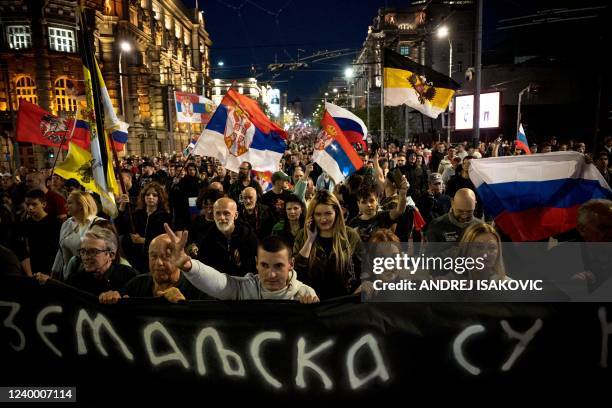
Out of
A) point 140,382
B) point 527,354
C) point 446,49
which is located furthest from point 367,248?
point 446,49

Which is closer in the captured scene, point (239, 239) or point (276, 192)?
point (239, 239)

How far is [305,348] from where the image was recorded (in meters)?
2.71

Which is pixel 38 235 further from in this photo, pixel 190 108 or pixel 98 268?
pixel 190 108

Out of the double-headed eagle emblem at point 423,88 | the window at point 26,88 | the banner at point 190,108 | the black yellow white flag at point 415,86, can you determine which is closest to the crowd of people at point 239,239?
the black yellow white flag at point 415,86

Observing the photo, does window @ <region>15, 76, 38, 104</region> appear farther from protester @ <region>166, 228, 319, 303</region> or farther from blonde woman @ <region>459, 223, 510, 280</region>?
blonde woman @ <region>459, 223, 510, 280</region>

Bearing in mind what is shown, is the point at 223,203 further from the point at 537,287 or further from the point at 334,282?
the point at 537,287

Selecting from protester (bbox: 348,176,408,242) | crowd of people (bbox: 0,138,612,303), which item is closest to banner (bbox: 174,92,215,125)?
crowd of people (bbox: 0,138,612,303)

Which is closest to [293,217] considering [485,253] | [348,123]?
[485,253]

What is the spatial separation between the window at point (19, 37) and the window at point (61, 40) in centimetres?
160

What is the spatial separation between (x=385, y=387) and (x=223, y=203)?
8.39 ft

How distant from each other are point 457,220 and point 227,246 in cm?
252

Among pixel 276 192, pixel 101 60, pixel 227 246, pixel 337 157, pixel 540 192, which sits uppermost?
pixel 101 60

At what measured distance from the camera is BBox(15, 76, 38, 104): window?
1363 inches

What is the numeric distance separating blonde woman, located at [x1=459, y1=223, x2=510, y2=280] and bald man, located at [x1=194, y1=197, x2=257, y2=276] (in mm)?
2246
